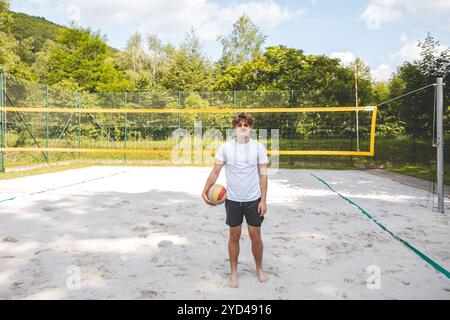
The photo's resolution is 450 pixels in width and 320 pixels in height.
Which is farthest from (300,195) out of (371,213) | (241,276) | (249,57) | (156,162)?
(249,57)

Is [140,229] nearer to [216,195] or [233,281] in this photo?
[216,195]

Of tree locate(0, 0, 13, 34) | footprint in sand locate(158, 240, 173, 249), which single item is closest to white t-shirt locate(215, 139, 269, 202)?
footprint in sand locate(158, 240, 173, 249)

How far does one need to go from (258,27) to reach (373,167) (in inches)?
1077

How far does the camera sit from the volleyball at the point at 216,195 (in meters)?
3.12

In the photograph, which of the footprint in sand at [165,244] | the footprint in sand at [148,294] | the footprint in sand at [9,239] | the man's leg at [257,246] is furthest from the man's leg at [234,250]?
the footprint in sand at [9,239]

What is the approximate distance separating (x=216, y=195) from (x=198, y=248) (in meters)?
1.02

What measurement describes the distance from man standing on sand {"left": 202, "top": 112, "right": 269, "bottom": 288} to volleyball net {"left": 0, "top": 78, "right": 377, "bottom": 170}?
10236mm

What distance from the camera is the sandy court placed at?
9.21 ft

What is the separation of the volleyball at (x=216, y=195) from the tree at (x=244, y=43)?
35093 mm

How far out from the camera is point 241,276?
3072 millimetres

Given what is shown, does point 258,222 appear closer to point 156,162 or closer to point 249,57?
point 156,162

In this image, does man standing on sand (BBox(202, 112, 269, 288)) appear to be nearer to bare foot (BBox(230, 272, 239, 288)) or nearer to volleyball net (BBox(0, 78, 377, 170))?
bare foot (BBox(230, 272, 239, 288))

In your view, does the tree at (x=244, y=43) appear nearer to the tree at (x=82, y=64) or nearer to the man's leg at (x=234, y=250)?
the tree at (x=82, y=64)

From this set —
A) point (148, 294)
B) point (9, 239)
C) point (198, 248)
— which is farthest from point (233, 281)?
point (9, 239)
